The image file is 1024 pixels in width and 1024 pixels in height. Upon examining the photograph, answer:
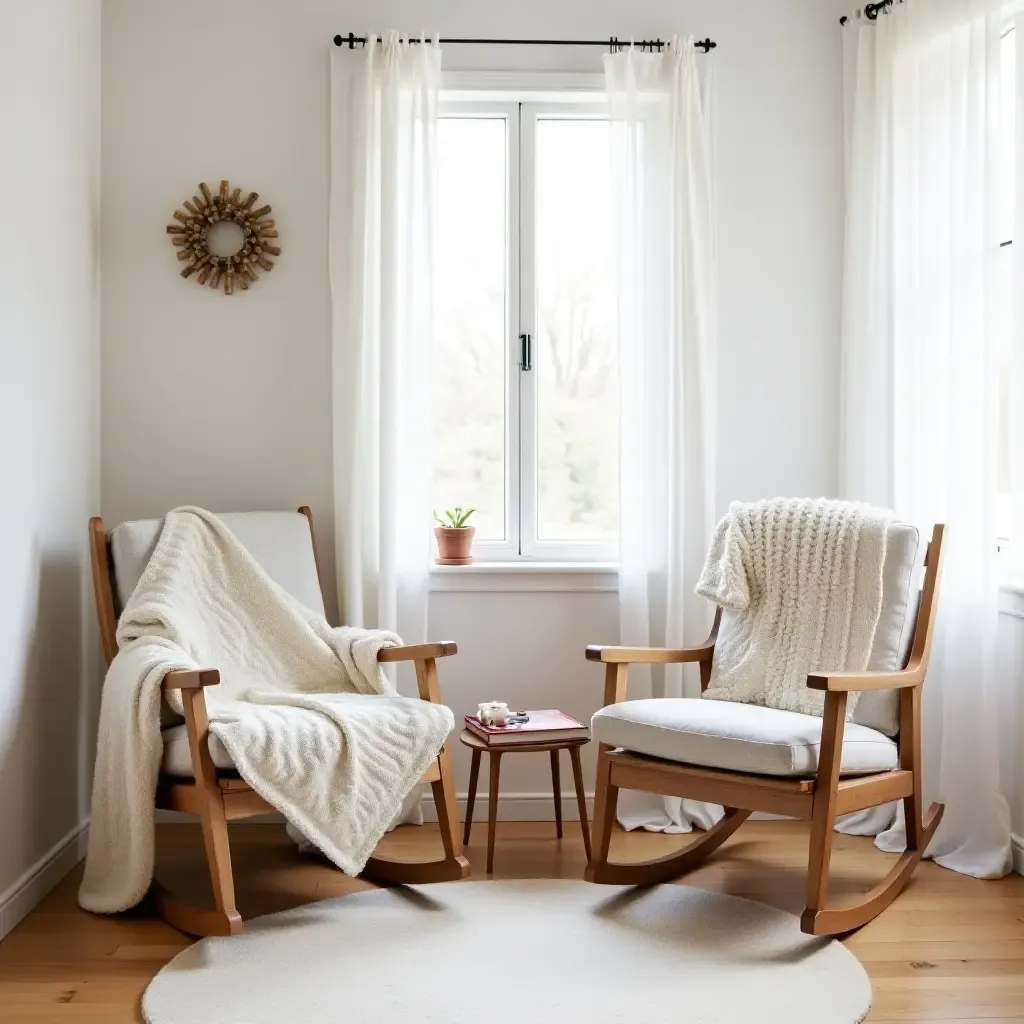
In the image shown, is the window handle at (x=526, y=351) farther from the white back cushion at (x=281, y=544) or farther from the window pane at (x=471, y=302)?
the white back cushion at (x=281, y=544)

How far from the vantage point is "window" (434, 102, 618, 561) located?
370 centimetres

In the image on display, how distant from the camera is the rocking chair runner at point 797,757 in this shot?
247cm

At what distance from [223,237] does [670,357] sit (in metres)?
1.38

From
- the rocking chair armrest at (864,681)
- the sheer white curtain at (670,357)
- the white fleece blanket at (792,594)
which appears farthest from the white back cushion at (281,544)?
the rocking chair armrest at (864,681)

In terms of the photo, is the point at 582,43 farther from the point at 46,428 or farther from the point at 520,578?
the point at 46,428

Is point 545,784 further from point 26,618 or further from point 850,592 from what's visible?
point 26,618

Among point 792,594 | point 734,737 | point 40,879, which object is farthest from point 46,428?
point 792,594

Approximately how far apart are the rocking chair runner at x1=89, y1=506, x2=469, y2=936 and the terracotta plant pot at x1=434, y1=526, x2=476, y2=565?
0.43 meters

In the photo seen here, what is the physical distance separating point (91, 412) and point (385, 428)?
0.85 m

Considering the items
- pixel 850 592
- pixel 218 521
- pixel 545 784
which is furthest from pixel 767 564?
pixel 218 521

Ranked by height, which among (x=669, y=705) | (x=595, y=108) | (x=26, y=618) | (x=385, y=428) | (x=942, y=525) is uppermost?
(x=595, y=108)

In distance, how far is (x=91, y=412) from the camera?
3396 millimetres

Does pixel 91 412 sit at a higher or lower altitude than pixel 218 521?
higher

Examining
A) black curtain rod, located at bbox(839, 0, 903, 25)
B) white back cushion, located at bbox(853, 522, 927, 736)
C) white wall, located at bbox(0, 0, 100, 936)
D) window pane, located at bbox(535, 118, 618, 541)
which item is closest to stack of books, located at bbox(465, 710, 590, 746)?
white back cushion, located at bbox(853, 522, 927, 736)
